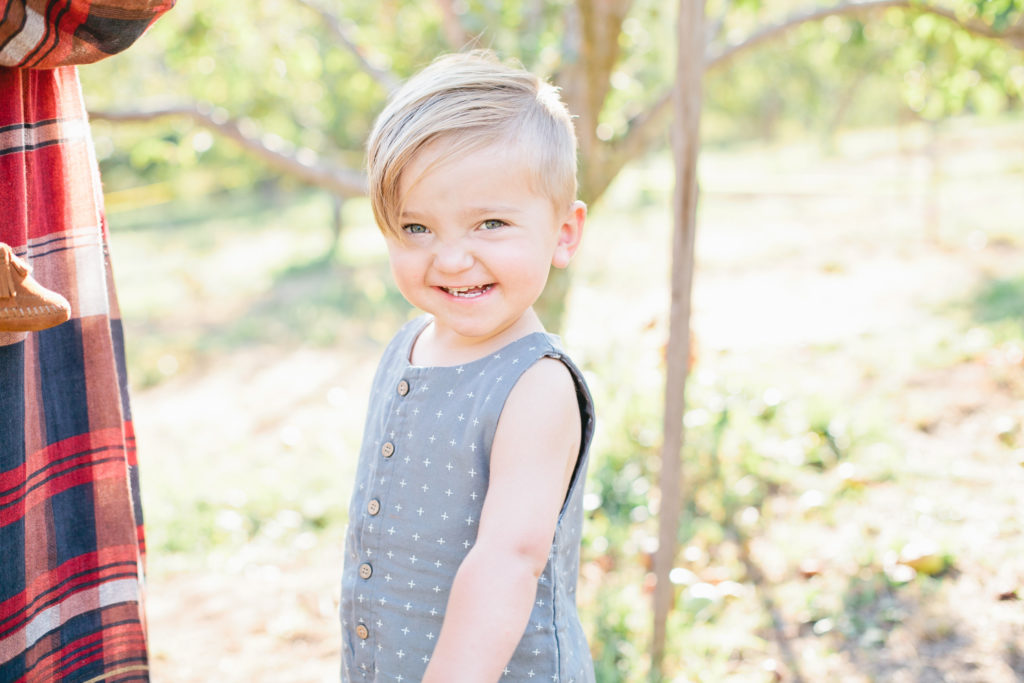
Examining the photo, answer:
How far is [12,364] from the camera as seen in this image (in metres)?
0.99

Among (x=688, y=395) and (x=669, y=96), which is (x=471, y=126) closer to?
(x=669, y=96)

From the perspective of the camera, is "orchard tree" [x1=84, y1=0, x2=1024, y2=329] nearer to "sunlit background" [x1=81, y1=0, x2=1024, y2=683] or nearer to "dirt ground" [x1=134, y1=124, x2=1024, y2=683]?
"sunlit background" [x1=81, y1=0, x2=1024, y2=683]

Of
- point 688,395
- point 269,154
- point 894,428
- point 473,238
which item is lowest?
point 894,428

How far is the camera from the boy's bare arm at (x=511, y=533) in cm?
94

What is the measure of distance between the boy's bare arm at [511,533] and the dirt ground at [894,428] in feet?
5.50

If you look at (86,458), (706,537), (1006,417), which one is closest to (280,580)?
(706,537)

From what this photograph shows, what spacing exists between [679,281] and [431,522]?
118 centimetres

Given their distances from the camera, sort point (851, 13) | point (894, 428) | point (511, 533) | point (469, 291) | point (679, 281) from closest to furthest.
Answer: point (511, 533)
point (469, 291)
point (679, 281)
point (851, 13)
point (894, 428)

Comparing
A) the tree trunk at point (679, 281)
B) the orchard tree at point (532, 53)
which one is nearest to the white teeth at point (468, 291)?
the tree trunk at point (679, 281)

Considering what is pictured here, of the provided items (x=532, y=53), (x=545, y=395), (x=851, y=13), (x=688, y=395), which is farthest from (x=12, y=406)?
(x=688, y=395)

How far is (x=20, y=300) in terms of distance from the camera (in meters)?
0.86

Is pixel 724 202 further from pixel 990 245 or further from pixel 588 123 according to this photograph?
pixel 588 123

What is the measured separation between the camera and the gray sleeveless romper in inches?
42.3

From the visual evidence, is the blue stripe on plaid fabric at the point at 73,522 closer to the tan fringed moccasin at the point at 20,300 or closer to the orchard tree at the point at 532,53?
the tan fringed moccasin at the point at 20,300
